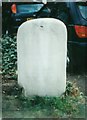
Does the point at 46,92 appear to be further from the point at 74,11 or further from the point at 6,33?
the point at 6,33

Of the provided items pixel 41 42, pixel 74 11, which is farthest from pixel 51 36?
pixel 74 11

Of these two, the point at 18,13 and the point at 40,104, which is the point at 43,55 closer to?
the point at 40,104

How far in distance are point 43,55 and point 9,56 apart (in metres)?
1.74

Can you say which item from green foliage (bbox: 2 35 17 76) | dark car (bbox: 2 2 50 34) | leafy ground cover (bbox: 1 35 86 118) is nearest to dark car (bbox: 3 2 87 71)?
dark car (bbox: 2 2 50 34)

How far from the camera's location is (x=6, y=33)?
7656mm

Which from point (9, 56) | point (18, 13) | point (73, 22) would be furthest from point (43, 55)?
point (18, 13)

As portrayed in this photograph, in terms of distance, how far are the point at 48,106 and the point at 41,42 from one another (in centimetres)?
89

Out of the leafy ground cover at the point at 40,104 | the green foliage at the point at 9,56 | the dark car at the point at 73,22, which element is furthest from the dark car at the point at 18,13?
the leafy ground cover at the point at 40,104

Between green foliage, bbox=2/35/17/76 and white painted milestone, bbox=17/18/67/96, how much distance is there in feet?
3.44

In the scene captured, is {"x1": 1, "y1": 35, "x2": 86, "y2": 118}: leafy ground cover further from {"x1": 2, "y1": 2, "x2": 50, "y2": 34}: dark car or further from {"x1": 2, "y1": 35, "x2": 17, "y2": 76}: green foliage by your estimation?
{"x1": 2, "y1": 2, "x2": 50, "y2": 34}: dark car

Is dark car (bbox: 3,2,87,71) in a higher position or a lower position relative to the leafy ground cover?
higher

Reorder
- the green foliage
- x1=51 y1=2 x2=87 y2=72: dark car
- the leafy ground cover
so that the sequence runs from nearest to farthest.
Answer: the leafy ground cover
the green foliage
x1=51 y1=2 x2=87 y2=72: dark car

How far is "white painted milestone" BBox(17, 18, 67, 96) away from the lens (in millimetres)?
5078

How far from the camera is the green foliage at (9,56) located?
637 centimetres
